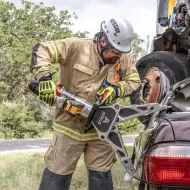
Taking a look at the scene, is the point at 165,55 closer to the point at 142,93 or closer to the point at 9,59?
the point at 142,93

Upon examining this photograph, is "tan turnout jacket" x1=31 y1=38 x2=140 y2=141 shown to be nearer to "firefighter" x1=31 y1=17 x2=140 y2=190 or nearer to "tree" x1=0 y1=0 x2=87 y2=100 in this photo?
"firefighter" x1=31 y1=17 x2=140 y2=190

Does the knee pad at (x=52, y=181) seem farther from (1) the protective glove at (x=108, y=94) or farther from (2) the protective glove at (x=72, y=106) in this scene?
(1) the protective glove at (x=108, y=94)

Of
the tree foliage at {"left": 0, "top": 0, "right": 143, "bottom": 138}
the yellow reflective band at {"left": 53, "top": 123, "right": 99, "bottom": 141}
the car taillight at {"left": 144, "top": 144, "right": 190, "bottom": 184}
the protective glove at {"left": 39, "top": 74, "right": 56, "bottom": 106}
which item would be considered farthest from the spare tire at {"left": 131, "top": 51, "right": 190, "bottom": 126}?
the tree foliage at {"left": 0, "top": 0, "right": 143, "bottom": 138}

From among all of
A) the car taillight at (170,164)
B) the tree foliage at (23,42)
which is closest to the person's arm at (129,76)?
the car taillight at (170,164)

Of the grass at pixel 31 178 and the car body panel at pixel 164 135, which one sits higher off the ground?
the car body panel at pixel 164 135

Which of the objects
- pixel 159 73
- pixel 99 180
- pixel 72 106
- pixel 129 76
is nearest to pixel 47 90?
pixel 72 106

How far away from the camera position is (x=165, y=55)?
5312mm

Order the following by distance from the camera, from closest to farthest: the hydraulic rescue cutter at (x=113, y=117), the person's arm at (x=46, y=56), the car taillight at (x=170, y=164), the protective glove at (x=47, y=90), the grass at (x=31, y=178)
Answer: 1. the car taillight at (x=170, y=164)
2. the hydraulic rescue cutter at (x=113, y=117)
3. the protective glove at (x=47, y=90)
4. the person's arm at (x=46, y=56)
5. the grass at (x=31, y=178)

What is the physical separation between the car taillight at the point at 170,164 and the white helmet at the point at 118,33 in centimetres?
165

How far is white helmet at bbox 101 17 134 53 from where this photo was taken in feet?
11.5

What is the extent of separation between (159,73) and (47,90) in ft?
7.05

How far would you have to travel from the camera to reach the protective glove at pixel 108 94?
3.46m

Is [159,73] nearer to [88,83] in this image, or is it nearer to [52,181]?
[88,83]

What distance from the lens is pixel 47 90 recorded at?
3.31 m
